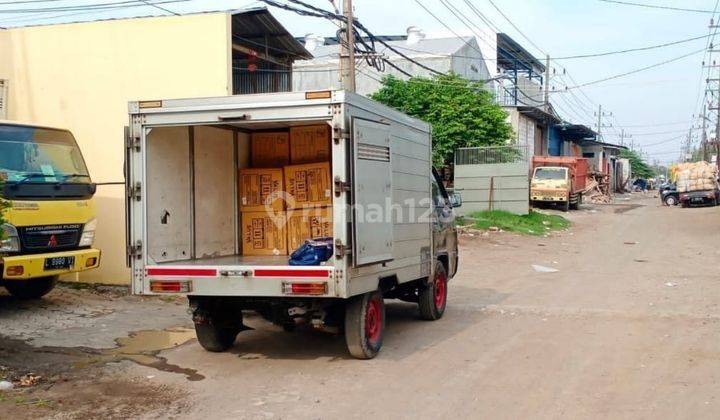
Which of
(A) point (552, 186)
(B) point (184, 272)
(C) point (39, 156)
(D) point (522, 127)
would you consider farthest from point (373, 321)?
(D) point (522, 127)

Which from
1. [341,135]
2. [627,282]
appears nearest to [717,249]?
[627,282]

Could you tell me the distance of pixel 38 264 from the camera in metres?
8.62

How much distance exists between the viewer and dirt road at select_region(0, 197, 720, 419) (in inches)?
216

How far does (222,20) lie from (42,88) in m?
3.50

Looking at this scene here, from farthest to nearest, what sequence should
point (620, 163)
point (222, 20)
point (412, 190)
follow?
point (620, 163), point (222, 20), point (412, 190)

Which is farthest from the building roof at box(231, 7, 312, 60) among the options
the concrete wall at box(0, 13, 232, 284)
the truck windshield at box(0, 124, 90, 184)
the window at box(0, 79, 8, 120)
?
the window at box(0, 79, 8, 120)

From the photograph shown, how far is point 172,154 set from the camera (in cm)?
732

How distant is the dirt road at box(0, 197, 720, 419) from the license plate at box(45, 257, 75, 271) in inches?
30.6

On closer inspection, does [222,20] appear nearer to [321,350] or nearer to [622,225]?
[321,350]

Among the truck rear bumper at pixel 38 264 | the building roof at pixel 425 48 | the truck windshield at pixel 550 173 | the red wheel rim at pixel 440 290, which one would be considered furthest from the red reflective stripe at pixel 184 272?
the building roof at pixel 425 48

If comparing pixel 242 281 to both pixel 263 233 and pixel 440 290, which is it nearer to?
pixel 263 233

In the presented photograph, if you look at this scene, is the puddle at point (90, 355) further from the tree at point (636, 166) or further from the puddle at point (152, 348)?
the tree at point (636, 166)

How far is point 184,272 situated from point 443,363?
2686 mm

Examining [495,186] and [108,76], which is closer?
[108,76]
